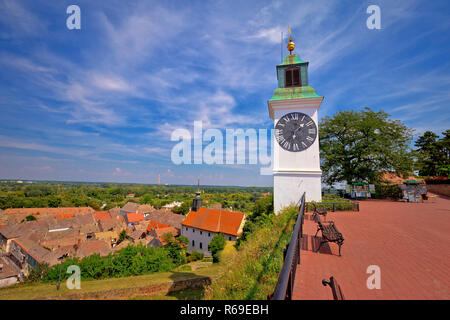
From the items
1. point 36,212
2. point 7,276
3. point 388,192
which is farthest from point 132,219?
point 388,192

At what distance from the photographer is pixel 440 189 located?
806 inches

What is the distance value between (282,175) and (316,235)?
691cm

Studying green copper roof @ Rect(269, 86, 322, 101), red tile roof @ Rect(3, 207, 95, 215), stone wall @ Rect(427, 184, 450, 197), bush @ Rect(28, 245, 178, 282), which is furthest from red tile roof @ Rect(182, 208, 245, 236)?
red tile roof @ Rect(3, 207, 95, 215)

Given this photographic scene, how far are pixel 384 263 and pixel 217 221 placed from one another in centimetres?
3933

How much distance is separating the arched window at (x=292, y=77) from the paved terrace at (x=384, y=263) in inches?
430

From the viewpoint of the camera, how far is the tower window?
14055 mm

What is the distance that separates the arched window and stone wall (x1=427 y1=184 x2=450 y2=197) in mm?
20711

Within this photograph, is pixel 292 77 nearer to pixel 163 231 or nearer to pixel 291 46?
pixel 291 46

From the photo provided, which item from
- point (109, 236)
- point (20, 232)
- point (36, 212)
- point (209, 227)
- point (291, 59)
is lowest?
point (109, 236)

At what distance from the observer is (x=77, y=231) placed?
47000mm
